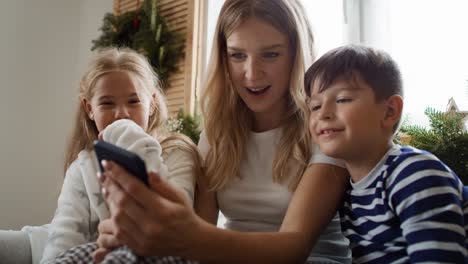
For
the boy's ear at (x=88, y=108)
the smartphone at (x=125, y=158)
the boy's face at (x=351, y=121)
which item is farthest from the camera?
the boy's ear at (x=88, y=108)

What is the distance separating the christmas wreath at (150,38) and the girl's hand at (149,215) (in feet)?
7.00

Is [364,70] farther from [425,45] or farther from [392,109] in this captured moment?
[425,45]

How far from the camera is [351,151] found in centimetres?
91

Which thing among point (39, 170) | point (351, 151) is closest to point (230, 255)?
point (351, 151)

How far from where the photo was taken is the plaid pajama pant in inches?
26.0

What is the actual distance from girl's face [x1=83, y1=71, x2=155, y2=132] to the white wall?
2.24 meters

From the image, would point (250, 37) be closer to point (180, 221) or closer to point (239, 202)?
point (239, 202)

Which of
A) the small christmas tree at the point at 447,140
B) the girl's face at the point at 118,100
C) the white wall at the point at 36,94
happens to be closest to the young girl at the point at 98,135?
the girl's face at the point at 118,100

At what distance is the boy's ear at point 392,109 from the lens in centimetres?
93

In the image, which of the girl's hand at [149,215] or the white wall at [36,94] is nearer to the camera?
the girl's hand at [149,215]

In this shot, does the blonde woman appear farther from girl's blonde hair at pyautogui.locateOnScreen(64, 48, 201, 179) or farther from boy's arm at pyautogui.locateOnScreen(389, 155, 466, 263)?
boy's arm at pyautogui.locateOnScreen(389, 155, 466, 263)

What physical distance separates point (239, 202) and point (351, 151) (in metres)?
0.41

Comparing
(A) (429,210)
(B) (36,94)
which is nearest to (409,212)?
(A) (429,210)

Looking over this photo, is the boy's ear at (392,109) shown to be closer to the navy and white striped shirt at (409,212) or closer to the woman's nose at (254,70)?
the navy and white striped shirt at (409,212)
